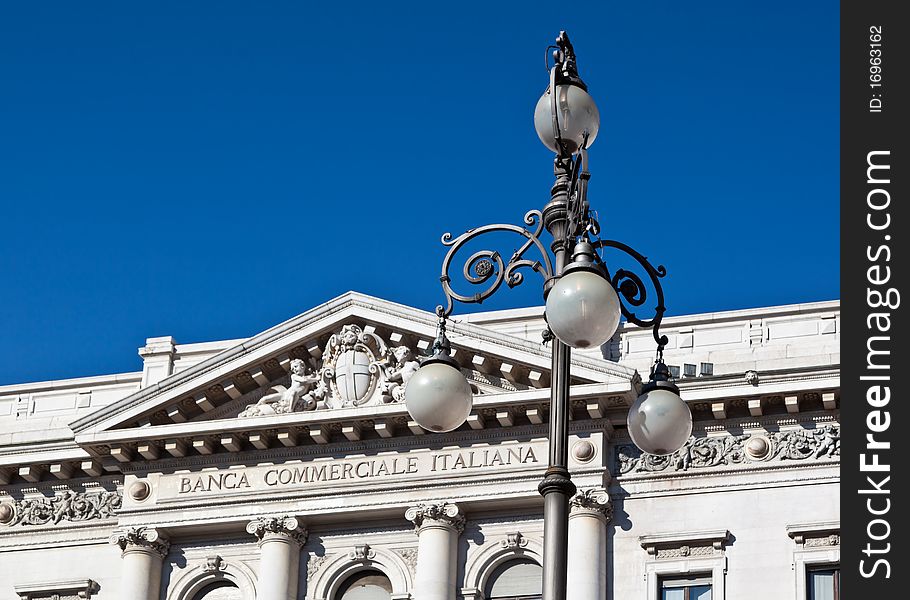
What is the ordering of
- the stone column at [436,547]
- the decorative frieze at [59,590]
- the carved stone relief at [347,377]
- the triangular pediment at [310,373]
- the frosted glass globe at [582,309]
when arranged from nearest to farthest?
1. the frosted glass globe at [582,309]
2. the stone column at [436,547]
3. the triangular pediment at [310,373]
4. the carved stone relief at [347,377]
5. the decorative frieze at [59,590]

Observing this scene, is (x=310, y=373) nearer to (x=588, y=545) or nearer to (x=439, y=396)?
(x=588, y=545)

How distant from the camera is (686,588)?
33.7 m

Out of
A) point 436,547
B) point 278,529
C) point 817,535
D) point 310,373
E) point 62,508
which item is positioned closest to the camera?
point 817,535

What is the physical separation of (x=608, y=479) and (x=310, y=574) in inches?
216

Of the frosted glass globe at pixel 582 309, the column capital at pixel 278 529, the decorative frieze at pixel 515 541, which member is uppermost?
the column capital at pixel 278 529

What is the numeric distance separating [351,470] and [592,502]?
14.3 ft

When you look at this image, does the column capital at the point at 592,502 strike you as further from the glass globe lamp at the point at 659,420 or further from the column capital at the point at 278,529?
the glass globe lamp at the point at 659,420

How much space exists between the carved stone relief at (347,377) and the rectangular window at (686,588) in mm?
5648

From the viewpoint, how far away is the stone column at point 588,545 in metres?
33.5

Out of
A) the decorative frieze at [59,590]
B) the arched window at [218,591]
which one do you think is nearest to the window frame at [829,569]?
the arched window at [218,591]

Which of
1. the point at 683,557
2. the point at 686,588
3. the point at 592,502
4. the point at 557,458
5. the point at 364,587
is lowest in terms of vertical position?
the point at 557,458

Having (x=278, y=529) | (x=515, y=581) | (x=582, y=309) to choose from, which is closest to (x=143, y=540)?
(x=278, y=529)
